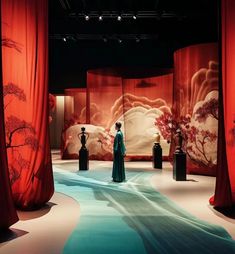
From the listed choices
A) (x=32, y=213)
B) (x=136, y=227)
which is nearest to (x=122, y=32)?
(x=32, y=213)

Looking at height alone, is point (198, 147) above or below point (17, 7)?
below

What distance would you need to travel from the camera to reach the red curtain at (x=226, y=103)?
15.1 ft

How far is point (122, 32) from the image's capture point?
463 inches

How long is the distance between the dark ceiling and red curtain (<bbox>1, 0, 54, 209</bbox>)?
4.89 metres

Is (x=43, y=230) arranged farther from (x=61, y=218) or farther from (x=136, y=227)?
(x=136, y=227)

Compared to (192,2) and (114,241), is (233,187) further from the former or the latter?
(192,2)

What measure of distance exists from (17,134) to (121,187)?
2.44 metres

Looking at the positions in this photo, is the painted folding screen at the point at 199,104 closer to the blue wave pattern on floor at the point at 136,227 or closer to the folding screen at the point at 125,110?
the blue wave pattern on floor at the point at 136,227

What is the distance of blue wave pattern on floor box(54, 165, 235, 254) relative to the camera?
3.26m

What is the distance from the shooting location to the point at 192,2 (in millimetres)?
9773

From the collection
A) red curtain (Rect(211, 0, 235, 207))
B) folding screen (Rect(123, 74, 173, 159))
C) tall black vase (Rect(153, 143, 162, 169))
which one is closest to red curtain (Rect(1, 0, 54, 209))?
red curtain (Rect(211, 0, 235, 207))

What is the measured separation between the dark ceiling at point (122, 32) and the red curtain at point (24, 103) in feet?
16.0

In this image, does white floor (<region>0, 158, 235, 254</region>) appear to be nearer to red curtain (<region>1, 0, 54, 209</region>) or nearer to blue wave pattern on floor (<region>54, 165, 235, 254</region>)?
blue wave pattern on floor (<region>54, 165, 235, 254</region>)

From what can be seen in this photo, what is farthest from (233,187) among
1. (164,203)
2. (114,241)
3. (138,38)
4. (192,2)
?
(138,38)
